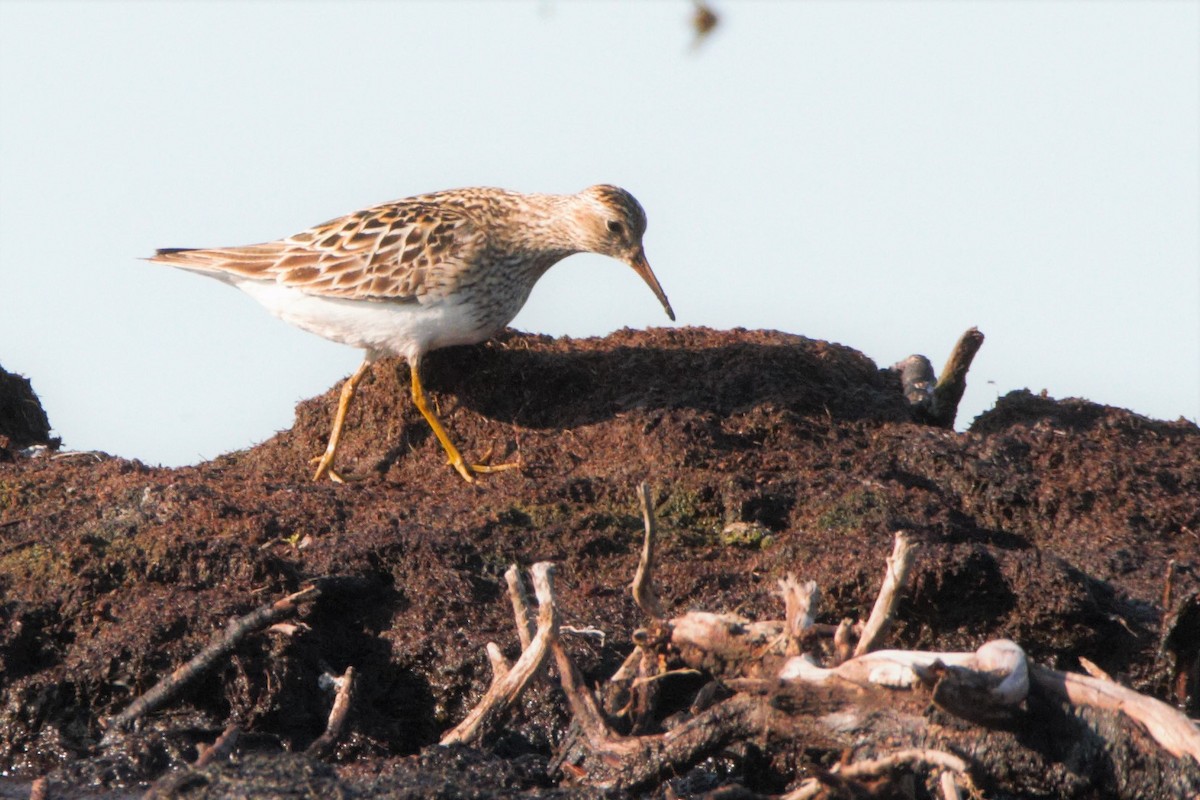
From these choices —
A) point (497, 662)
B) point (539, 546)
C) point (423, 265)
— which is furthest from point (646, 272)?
point (497, 662)

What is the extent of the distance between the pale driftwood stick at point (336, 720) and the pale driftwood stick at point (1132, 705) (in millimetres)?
2604

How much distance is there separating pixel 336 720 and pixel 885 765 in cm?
A: 219

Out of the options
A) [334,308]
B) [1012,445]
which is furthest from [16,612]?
Result: [1012,445]

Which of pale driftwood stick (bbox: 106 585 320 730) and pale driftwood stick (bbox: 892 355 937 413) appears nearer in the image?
pale driftwood stick (bbox: 106 585 320 730)

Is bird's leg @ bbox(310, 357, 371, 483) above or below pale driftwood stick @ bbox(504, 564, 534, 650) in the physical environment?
above

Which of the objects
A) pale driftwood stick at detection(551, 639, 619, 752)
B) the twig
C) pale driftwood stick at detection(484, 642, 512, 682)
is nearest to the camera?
pale driftwood stick at detection(551, 639, 619, 752)

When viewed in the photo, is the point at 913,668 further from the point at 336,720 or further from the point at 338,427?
the point at 338,427

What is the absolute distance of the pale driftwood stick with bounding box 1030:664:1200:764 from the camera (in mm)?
5055

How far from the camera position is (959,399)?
29.5 ft

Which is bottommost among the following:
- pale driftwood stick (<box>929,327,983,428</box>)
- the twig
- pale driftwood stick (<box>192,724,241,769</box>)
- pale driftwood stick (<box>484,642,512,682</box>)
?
pale driftwood stick (<box>192,724,241,769</box>)

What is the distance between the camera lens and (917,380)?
9.14m

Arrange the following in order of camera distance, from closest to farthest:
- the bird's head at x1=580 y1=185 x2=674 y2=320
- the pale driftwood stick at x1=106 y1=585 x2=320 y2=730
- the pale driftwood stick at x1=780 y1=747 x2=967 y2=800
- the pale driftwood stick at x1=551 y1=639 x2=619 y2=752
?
1. the pale driftwood stick at x1=780 y1=747 x2=967 y2=800
2. the pale driftwood stick at x1=551 y1=639 x2=619 y2=752
3. the pale driftwood stick at x1=106 y1=585 x2=320 y2=730
4. the bird's head at x1=580 y1=185 x2=674 y2=320

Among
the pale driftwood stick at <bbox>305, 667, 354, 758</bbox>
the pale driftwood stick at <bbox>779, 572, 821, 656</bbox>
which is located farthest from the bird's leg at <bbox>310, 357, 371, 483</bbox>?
the pale driftwood stick at <bbox>779, 572, 821, 656</bbox>

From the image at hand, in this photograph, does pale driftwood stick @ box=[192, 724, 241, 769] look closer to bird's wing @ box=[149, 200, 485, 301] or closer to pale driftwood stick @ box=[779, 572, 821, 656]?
pale driftwood stick @ box=[779, 572, 821, 656]
